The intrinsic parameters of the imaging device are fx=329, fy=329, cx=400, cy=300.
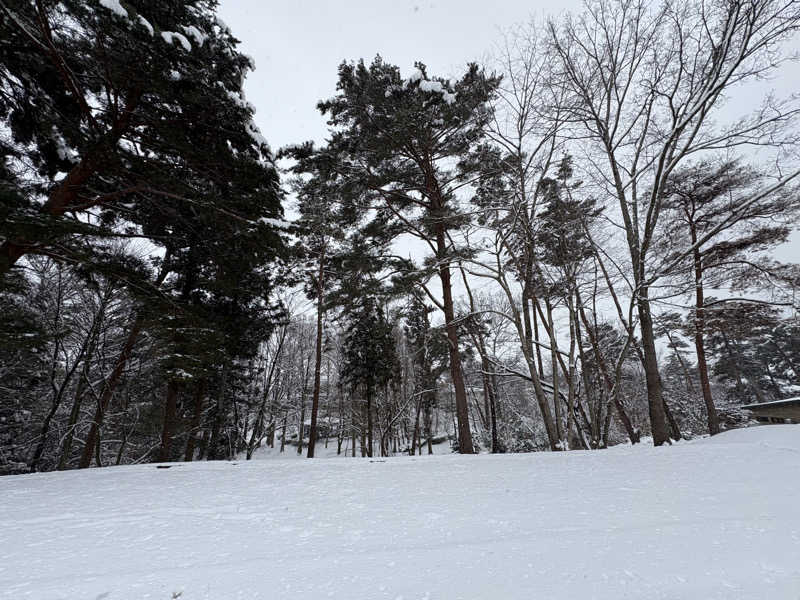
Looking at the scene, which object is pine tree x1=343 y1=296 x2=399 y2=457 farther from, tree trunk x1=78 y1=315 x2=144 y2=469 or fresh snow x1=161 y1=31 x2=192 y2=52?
fresh snow x1=161 y1=31 x2=192 y2=52

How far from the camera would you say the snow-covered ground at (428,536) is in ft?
6.26

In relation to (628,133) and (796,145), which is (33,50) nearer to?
(628,133)

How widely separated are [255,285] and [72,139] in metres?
6.49

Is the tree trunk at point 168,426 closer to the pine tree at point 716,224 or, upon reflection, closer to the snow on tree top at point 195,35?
the snow on tree top at point 195,35

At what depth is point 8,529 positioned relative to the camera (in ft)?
9.80

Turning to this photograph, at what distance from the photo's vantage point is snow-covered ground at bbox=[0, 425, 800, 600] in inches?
75.1

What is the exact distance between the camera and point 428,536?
8.71 feet

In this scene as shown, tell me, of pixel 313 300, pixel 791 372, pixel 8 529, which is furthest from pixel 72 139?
pixel 791 372

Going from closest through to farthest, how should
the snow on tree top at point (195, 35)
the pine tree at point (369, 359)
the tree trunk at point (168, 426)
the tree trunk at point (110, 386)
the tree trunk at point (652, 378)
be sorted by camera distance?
1. the snow on tree top at point (195, 35)
2. the tree trunk at point (652, 378)
3. the tree trunk at point (110, 386)
4. the tree trunk at point (168, 426)
5. the pine tree at point (369, 359)

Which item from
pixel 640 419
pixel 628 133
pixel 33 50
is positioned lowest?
pixel 640 419

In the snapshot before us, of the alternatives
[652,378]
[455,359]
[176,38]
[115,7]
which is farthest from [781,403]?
[115,7]

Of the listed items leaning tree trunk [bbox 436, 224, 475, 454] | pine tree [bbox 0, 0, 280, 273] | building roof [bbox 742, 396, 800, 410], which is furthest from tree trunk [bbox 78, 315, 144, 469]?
building roof [bbox 742, 396, 800, 410]

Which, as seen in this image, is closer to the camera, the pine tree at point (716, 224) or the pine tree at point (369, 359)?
the pine tree at point (716, 224)

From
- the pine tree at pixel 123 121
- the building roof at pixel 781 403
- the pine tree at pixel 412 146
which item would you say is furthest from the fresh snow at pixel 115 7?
the building roof at pixel 781 403
